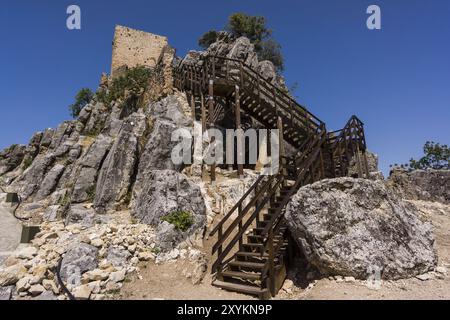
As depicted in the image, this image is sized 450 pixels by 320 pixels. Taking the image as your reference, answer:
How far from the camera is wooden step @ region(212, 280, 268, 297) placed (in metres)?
5.28

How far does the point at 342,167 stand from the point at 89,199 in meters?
10.7

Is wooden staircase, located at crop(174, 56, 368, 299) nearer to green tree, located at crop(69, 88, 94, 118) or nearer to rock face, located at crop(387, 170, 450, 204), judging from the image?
rock face, located at crop(387, 170, 450, 204)

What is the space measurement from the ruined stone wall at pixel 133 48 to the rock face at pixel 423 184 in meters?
20.8

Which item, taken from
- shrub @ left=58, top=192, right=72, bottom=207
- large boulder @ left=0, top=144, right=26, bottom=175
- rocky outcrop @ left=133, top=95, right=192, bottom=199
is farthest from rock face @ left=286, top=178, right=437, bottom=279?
large boulder @ left=0, top=144, right=26, bottom=175

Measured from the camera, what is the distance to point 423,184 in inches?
459

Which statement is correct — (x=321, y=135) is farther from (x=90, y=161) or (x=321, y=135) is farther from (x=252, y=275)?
(x=90, y=161)

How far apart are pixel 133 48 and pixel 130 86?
8333 mm

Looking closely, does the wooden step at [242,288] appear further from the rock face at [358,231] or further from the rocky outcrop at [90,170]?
the rocky outcrop at [90,170]

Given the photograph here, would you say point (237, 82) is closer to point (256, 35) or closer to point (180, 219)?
point (180, 219)

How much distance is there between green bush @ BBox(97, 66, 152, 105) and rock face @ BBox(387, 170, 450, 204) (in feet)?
49.8

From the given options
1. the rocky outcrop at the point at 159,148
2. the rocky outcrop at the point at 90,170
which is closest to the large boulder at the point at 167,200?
the rocky outcrop at the point at 159,148

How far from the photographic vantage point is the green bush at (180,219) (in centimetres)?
808

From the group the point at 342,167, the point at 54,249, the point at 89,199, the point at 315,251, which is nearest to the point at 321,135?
the point at 342,167

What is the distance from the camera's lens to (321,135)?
32.8 feet
